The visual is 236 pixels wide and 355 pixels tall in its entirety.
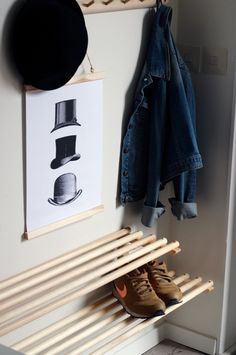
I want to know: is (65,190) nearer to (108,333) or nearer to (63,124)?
(63,124)

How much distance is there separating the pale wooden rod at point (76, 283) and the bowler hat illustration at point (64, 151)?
384 millimetres

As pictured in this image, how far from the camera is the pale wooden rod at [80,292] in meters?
2.09

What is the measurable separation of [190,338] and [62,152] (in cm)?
117

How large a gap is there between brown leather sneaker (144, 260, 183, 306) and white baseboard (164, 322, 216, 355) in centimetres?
42

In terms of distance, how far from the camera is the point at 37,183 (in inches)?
88.0

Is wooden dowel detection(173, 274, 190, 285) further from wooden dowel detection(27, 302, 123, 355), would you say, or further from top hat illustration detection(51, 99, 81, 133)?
top hat illustration detection(51, 99, 81, 133)

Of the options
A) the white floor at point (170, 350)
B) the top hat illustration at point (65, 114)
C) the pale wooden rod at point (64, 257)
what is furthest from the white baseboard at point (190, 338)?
the top hat illustration at point (65, 114)

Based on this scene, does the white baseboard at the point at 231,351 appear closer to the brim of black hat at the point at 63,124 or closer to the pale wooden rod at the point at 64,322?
the pale wooden rod at the point at 64,322

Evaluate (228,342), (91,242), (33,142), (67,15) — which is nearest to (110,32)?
(67,15)

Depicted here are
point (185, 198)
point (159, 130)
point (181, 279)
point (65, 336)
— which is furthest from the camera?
point (181, 279)

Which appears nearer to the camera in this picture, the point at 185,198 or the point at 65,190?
the point at 65,190

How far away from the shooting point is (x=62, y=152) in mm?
2299

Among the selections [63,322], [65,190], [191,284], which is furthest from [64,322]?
[191,284]

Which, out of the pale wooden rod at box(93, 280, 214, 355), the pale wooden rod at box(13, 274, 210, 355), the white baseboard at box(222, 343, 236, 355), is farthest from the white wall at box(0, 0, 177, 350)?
the white baseboard at box(222, 343, 236, 355)
